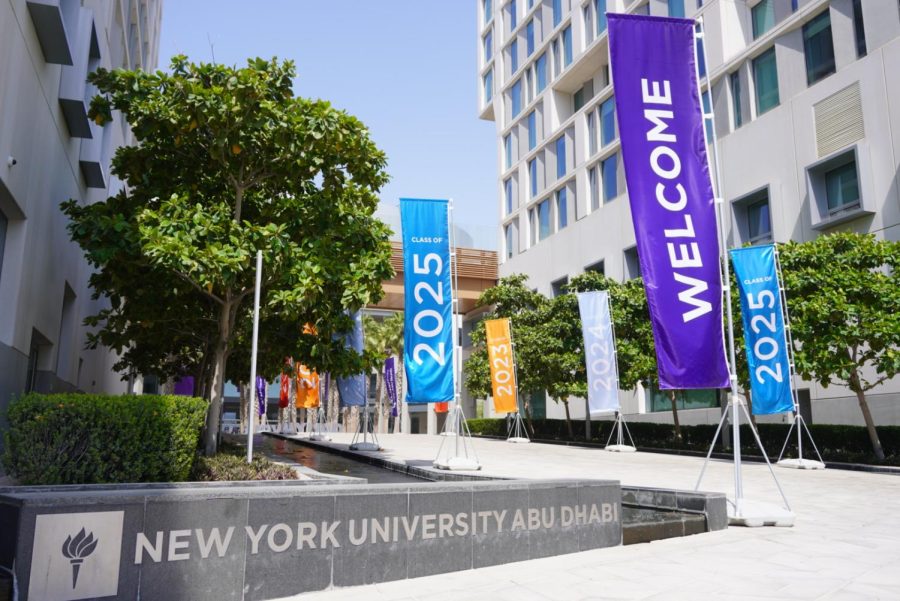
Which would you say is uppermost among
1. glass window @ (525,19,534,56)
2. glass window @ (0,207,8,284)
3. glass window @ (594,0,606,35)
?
glass window @ (525,19,534,56)

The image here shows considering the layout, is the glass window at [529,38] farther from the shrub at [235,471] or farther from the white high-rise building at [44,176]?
the shrub at [235,471]

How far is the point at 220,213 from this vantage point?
12.7m

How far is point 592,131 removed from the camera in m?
40.3

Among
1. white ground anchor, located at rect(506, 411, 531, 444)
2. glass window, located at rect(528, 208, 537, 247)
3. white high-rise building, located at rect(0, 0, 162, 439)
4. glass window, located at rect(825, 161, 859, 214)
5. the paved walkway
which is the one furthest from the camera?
glass window, located at rect(528, 208, 537, 247)

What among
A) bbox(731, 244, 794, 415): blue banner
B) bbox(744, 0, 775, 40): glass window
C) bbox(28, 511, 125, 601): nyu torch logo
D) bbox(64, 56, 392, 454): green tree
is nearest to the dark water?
bbox(64, 56, 392, 454): green tree

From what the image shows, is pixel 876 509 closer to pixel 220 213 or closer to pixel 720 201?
pixel 720 201

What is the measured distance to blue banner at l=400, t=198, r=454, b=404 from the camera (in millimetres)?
15023

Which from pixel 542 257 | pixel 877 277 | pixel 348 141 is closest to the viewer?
pixel 348 141

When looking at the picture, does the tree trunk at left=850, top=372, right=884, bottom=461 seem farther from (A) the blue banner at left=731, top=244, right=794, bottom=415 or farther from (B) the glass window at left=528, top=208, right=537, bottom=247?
(B) the glass window at left=528, top=208, right=537, bottom=247

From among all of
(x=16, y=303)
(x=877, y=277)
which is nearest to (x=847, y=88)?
(x=877, y=277)

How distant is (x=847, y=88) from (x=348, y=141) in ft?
61.0

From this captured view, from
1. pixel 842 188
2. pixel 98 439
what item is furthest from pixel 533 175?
pixel 98 439

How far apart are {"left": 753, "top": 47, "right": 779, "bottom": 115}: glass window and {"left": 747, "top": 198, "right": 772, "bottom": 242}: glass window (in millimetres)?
3632

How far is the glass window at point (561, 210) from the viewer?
→ 141 feet
